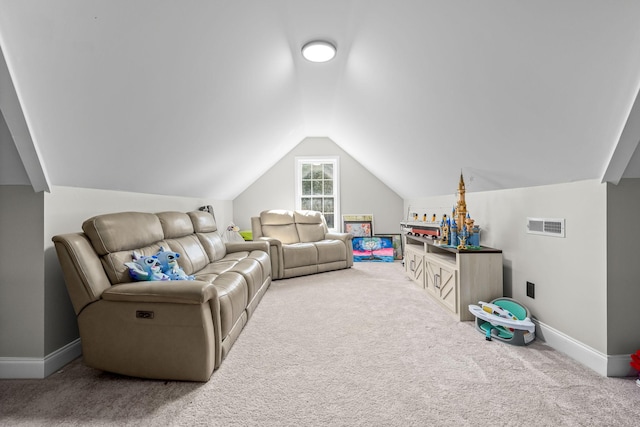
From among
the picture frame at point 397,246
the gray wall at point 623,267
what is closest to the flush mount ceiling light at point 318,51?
the gray wall at point 623,267

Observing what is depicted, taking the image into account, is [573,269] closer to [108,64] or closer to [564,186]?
[564,186]

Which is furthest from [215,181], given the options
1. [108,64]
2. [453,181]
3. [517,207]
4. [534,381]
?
[534,381]

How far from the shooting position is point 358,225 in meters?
5.84

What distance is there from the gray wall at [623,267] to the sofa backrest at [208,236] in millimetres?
3369

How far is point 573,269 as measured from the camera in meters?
1.92

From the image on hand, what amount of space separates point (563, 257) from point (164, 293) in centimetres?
261

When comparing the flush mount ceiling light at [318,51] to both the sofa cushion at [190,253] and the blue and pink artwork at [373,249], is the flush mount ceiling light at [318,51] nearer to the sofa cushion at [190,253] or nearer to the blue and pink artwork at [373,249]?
the sofa cushion at [190,253]

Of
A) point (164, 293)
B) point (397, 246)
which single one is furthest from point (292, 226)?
point (164, 293)

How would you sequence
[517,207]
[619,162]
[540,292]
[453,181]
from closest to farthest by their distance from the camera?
[619,162] < [540,292] < [517,207] < [453,181]

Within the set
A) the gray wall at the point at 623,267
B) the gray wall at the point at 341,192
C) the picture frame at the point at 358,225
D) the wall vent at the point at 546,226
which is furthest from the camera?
the gray wall at the point at 341,192

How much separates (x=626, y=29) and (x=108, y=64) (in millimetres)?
2334

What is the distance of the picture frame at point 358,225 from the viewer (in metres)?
5.80

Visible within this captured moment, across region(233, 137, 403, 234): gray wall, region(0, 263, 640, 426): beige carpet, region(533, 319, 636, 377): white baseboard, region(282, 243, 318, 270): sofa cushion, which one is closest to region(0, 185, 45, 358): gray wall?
region(0, 263, 640, 426): beige carpet

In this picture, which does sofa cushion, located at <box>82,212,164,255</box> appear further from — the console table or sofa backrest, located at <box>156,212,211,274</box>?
the console table
